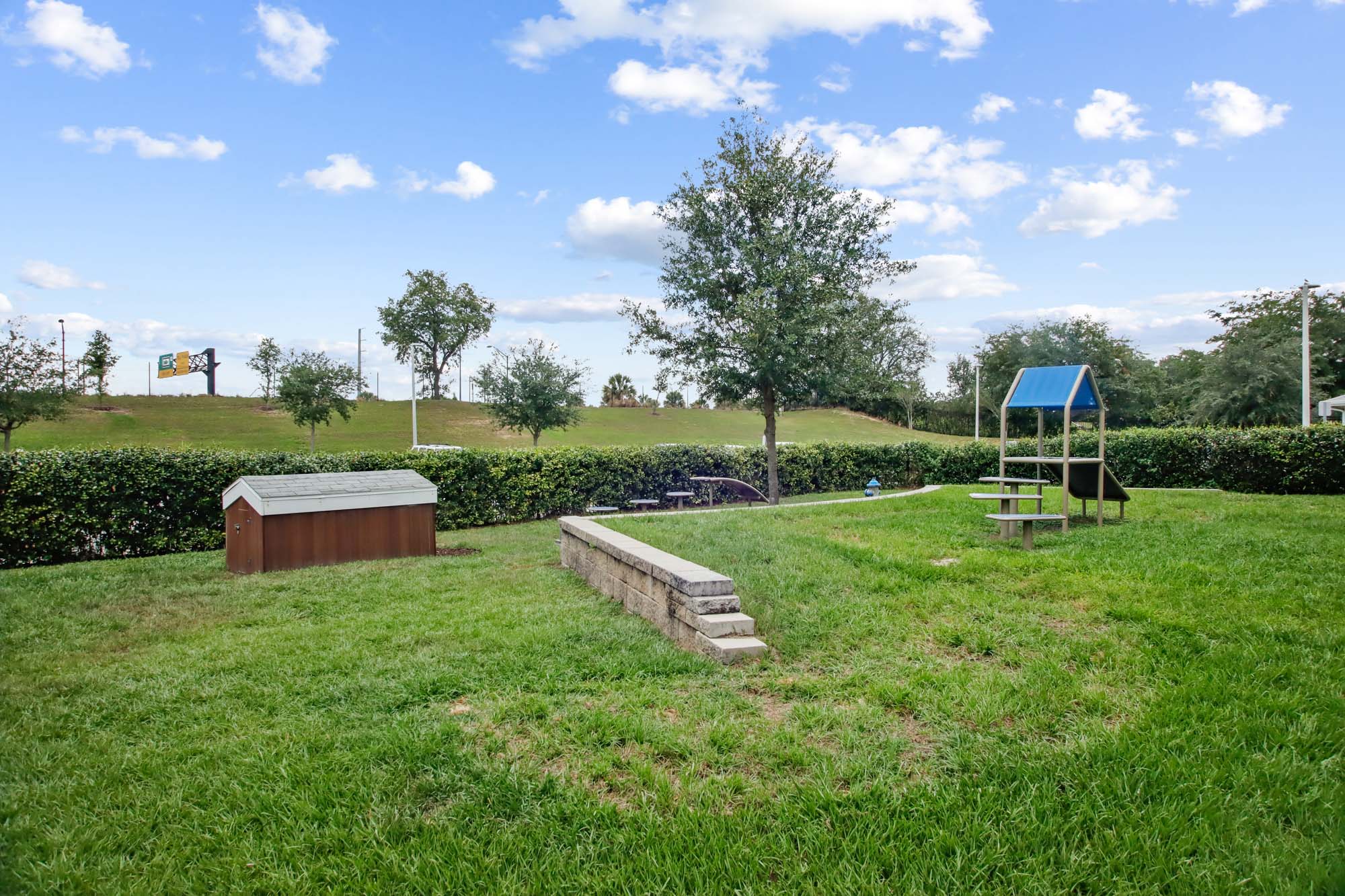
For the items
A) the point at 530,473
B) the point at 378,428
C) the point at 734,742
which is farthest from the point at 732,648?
the point at 378,428

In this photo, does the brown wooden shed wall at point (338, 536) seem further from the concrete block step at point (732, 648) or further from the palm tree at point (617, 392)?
the palm tree at point (617, 392)

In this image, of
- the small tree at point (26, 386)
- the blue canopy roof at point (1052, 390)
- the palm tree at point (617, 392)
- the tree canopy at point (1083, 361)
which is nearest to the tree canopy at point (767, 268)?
the blue canopy roof at point (1052, 390)

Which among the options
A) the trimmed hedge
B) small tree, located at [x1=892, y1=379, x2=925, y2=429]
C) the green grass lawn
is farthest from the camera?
small tree, located at [x1=892, y1=379, x2=925, y2=429]

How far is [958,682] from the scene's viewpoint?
324 cm

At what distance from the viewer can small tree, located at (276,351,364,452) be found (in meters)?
30.6

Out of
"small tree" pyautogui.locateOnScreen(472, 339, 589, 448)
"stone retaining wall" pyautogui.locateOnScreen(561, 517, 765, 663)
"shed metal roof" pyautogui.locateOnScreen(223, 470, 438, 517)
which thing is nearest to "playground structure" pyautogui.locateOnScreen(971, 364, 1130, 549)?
"stone retaining wall" pyautogui.locateOnScreen(561, 517, 765, 663)

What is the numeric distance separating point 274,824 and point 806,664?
7.87 ft

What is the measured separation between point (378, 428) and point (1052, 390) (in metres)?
44.4

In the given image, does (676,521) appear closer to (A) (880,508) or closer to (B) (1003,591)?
(A) (880,508)

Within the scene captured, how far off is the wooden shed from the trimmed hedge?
212 centimetres

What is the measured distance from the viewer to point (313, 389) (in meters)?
30.8

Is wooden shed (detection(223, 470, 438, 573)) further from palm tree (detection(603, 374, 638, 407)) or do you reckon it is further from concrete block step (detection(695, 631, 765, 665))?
palm tree (detection(603, 374, 638, 407))

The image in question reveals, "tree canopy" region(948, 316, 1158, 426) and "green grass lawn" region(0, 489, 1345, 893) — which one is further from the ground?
"tree canopy" region(948, 316, 1158, 426)

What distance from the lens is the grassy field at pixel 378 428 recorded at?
38031 millimetres
